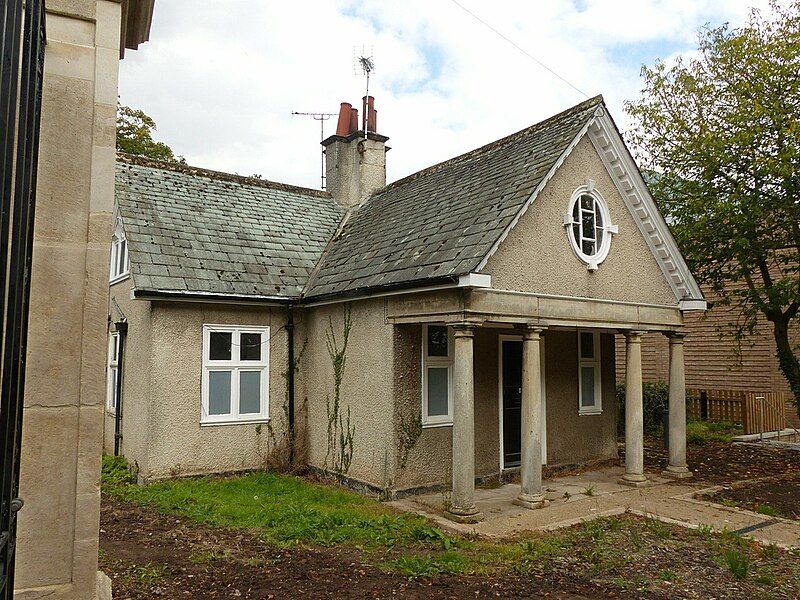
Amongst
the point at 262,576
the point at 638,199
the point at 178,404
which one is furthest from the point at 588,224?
the point at 178,404

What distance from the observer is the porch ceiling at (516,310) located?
9.26 metres

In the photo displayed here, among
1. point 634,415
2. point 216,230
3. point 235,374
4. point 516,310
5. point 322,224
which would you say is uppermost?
point 322,224

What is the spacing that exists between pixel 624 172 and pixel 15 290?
1103cm

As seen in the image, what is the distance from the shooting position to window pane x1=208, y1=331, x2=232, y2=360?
469 inches

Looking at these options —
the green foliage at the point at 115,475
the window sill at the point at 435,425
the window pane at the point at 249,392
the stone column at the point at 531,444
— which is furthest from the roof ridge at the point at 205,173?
the stone column at the point at 531,444

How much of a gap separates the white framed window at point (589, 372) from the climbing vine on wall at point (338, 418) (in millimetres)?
5140

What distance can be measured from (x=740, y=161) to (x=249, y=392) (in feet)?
40.6

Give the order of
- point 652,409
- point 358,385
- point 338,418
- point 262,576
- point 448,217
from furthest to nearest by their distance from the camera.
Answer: point 652,409 < point 338,418 < point 358,385 < point 448,217 < point 262,576

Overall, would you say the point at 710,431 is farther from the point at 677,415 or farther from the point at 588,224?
the point at 588,224

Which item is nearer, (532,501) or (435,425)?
(532,501)

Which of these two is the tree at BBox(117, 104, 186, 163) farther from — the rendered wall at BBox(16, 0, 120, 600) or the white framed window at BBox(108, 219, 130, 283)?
the rendered wall at BBox(16, 0, 120, 600)

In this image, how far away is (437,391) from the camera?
11047 mm

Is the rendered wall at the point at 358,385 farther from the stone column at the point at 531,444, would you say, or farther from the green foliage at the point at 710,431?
the green foliage at the point at 710,431

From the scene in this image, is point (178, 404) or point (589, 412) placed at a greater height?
point (178, 404)
